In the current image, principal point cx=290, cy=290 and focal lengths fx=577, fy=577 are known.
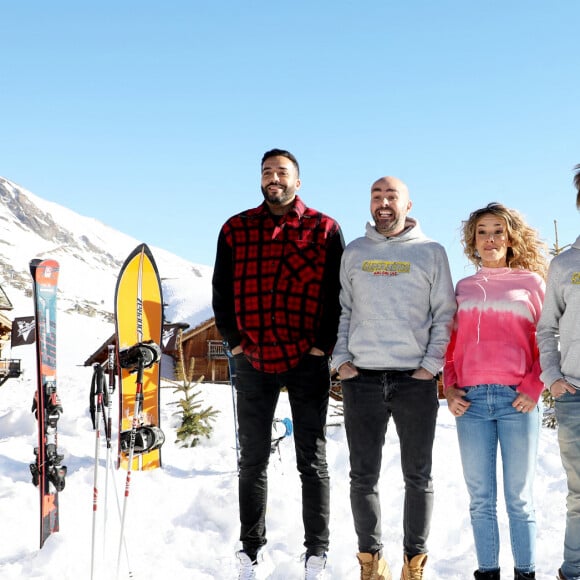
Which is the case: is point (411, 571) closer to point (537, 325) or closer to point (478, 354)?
point (478, 354)

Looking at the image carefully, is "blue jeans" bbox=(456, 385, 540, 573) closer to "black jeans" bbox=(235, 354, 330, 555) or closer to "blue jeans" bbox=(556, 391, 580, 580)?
"blue jeans" bbox=(556, 391, 580, 580)

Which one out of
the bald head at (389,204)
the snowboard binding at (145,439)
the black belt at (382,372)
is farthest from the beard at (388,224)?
the snowboard binding at (145,439)

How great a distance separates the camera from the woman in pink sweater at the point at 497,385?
312 cm

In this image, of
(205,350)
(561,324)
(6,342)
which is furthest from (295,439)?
(6,342)

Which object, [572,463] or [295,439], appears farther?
[295,439]

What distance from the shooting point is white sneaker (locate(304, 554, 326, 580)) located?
3.45 m

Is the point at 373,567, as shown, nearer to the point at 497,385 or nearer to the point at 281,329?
the point at 497,385

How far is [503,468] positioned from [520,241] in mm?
1327

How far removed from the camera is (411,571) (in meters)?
3.28

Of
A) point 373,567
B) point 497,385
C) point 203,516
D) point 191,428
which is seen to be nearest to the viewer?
point 497,385

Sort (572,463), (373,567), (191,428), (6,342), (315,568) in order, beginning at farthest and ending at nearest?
(6,342), (191,428), (315,568), (373,567), (572,463)

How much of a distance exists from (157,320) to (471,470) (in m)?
5.21

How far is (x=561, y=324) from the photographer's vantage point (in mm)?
3170

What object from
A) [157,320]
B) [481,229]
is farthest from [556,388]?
[157,320]
